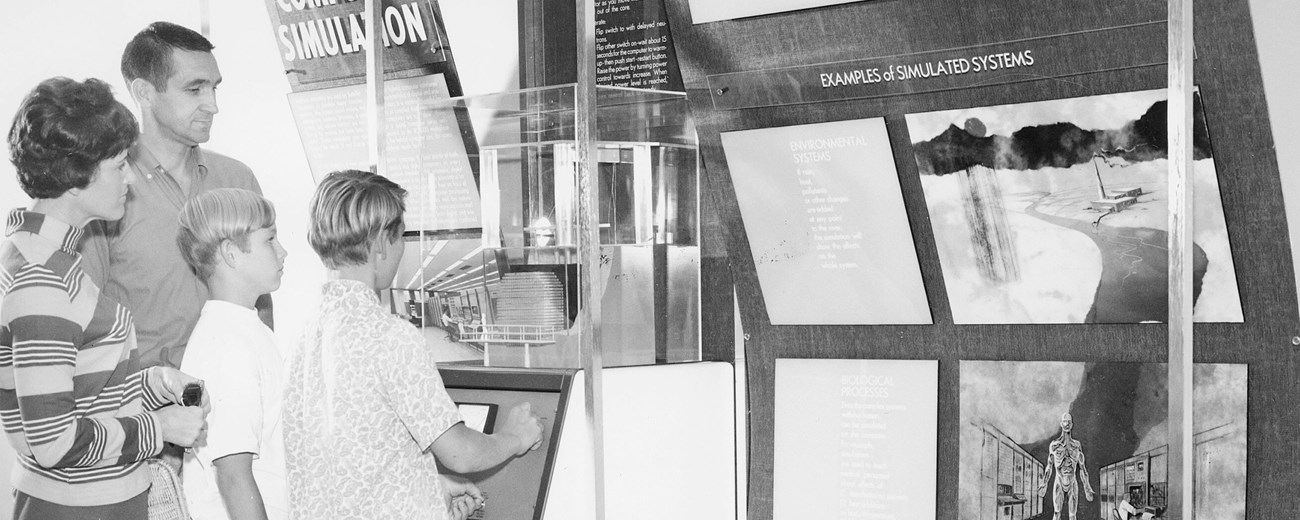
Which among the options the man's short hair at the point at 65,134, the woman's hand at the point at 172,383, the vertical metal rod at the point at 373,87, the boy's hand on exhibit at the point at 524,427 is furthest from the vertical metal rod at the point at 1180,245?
the man's short hair at the point at 65,134

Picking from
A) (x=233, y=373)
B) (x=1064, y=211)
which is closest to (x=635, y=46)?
(x=1064, y=211)

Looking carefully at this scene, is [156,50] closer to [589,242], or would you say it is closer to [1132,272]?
[589,242]

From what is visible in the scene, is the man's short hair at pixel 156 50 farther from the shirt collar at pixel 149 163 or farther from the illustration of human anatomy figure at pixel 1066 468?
the illustration of human anatomy figure at pixel 1066 468

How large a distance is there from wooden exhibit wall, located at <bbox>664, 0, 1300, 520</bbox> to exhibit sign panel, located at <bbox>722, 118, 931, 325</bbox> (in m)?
0.03

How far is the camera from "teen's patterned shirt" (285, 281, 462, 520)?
264 cm

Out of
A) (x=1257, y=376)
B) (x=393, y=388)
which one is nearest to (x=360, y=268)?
(x=393, y=388)

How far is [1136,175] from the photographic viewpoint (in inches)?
109

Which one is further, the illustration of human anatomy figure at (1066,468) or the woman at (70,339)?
the illustration of human anatomy figure at (1066,468)

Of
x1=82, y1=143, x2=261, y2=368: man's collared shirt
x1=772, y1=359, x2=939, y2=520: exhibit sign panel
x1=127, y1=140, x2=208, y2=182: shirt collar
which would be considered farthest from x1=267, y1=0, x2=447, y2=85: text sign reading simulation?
x1=772, y1=359, x2=939, y2=520: exhibit sign panel

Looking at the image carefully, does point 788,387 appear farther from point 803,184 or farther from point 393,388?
point 393,388

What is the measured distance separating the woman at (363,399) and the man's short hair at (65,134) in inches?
17.8

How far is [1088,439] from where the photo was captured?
2.95 metres

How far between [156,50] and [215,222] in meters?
0.40

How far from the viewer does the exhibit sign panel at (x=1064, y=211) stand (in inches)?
108
